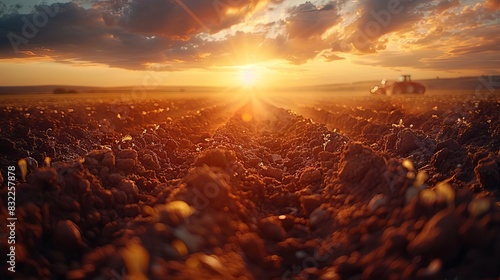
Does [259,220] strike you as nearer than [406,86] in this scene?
Yes

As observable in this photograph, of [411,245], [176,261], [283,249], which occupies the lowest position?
[283,249]

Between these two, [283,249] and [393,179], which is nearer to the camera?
[283,249]

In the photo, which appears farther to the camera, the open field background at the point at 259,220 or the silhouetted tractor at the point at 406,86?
the silhouetted tractor at the point at 406,86

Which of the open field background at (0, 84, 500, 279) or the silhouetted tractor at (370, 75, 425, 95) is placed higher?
the silhouetted tractor at (370, 75, 425, 95)

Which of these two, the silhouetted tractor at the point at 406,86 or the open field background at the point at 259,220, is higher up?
the silhouetted tractor at the point at 406,86

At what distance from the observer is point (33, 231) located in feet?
11.6

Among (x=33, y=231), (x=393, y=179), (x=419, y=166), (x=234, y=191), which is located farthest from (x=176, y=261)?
(x=419, y=166)

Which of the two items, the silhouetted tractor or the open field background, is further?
the silhouetted tractor

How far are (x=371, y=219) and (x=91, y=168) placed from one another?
4077 mm

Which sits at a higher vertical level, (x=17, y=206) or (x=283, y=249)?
(x=17, y=206)

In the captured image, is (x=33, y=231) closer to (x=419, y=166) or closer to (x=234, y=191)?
(x=234, y=191)

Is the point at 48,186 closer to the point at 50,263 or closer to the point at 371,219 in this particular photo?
the point at 50,263

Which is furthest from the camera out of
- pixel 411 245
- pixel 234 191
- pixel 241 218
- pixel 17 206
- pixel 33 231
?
pixel 234 191

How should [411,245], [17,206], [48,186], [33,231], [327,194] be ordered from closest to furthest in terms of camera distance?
[411,245]
[33,231]
[17,206]
[48,186]
[327,194]
